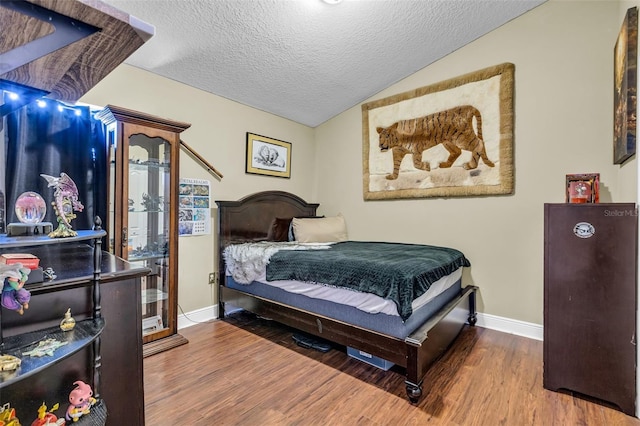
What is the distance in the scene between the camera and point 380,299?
194cm

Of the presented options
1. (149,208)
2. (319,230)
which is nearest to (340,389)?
(319,230)

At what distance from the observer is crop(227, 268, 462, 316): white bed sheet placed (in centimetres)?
193

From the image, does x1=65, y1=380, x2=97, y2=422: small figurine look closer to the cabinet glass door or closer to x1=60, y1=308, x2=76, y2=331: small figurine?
x1=60, y1=308, x2=76, y2=331: small figurine

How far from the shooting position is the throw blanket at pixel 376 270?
1854 millimetres

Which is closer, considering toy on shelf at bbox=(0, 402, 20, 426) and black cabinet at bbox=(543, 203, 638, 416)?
toy on shelf at bbox=(0, 402, 20, 426)

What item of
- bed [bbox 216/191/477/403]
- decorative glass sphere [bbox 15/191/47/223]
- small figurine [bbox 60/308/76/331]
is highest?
decorative glass sphere [bbox 15/191/47/223]

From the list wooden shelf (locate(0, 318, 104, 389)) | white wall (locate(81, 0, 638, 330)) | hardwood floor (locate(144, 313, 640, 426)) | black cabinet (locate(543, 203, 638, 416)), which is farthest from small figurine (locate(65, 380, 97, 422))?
black cabinet (locate(543, 203, 638, 416))

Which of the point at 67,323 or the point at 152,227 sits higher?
the point at 152,227

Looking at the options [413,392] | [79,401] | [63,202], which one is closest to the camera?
[79,401]

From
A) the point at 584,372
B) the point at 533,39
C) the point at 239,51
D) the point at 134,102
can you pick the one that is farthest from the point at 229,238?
the point at 533,39

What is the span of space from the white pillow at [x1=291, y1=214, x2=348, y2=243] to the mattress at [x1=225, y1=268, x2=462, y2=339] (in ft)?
2.81

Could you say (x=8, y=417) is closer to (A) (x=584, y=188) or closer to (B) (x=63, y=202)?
(B) (x=63, y=202)

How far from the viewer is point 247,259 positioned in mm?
2879

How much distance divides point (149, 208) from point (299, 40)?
1.89 meters
